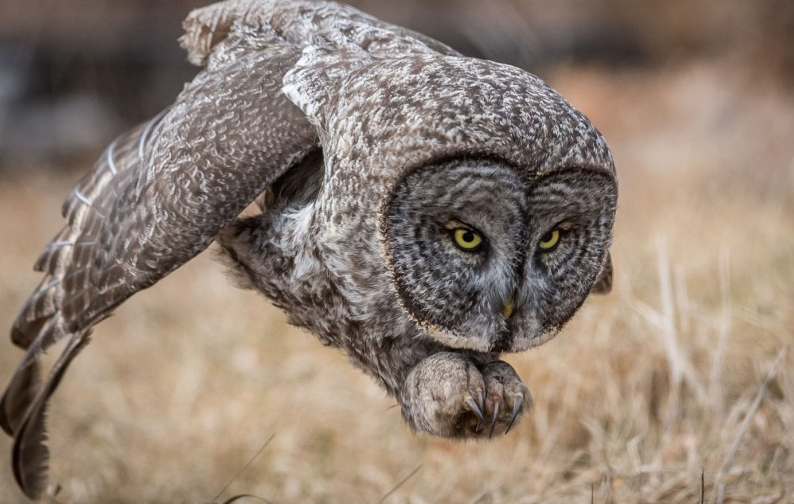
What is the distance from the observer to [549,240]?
3.29 m

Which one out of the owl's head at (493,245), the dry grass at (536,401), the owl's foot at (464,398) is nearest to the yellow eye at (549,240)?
the owl's head at (493,245)

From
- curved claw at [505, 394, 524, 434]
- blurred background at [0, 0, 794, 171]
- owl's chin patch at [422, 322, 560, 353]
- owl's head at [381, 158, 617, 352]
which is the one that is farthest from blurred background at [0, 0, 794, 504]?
owl's head at [381, 158, 617, 352]

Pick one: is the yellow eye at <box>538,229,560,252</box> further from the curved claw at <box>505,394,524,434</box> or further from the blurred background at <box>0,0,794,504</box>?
the blurred background at <box>0,0,794,504</box>

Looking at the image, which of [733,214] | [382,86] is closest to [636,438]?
[382,86]

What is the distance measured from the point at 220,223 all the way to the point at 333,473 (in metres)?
2.50

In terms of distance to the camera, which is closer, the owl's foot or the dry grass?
the owl's foot

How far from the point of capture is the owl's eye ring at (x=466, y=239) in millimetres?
3170

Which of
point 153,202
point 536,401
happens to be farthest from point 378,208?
point 536,401

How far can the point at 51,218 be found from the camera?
469 inches

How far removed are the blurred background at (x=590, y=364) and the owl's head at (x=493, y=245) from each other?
901mm

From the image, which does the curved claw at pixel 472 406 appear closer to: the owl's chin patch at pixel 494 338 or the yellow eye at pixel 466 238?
the owl's chin patch at pixel 494 338

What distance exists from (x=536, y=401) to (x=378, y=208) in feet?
8.74

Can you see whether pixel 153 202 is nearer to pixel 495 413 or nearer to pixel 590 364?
pixel 495 413

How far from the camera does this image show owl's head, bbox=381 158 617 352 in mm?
3113
